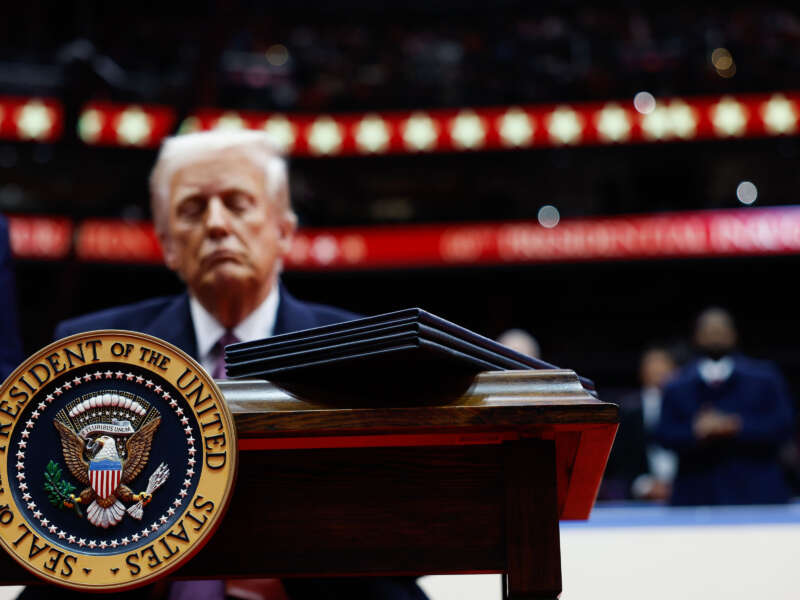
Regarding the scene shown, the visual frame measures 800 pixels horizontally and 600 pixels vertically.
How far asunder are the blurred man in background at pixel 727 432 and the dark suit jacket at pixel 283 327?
2.08m

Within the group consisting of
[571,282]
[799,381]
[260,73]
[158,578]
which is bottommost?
[158,578]

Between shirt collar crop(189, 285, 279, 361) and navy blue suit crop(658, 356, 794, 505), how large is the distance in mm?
2198

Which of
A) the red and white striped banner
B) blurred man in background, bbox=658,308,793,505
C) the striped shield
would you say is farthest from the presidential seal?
the red and white striped banner

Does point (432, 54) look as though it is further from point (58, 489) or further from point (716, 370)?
point (58, 489)

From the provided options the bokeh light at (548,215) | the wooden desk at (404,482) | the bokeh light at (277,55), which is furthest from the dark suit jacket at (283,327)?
the bokeh light at (277,55)

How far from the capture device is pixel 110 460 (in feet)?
2.10

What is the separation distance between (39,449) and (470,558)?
0.33 m

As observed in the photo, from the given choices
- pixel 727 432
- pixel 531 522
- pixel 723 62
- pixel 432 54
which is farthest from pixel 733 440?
pixel 432 54

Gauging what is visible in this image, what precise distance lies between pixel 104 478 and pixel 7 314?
2.67ft

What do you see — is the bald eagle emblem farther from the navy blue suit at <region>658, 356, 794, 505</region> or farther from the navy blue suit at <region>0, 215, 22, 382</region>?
the navy blue suit at <region>658, 356, 794, 505</region>

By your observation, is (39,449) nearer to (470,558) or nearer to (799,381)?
(470,558)

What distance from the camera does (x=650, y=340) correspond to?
32.7ft

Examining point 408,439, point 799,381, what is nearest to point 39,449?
point 408,439

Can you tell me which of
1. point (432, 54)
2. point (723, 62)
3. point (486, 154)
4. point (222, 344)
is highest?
point (432, 54)
